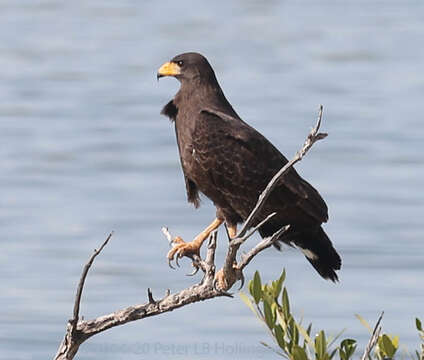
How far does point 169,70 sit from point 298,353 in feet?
8.69

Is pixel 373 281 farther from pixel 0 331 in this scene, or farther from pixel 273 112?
pixel 273 112

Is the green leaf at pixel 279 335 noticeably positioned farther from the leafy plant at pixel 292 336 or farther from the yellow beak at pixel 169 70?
the yellow beak at pixel 169 70

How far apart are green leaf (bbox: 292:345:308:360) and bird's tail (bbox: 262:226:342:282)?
191 cm

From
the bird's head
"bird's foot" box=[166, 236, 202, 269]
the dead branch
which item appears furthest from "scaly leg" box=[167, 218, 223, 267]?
the dead branch

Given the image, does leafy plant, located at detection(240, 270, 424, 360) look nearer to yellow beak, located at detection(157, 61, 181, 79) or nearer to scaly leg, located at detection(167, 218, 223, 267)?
scaly leg, located at detection(167, 218, 223, 267)

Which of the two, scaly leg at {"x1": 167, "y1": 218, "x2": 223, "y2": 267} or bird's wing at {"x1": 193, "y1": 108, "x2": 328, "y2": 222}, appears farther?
bird's wing at {"x1": 193, "y1": 108, "x2": 328, "y2": 222}

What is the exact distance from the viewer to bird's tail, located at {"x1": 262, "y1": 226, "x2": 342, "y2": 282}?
8.45 metres

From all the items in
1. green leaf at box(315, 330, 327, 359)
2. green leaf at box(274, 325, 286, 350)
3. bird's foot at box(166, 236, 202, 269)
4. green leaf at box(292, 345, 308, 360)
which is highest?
bird's foot at box(166, 236, 202, 269)

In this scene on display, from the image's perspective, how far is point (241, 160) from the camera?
336 inches

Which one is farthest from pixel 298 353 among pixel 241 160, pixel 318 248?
pixel 241 160

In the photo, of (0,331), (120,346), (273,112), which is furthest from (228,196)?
(273,112)

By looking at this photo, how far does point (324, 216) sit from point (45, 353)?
352 cm

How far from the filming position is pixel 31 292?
12828 millimetres

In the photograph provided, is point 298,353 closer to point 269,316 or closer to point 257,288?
point 269,316
